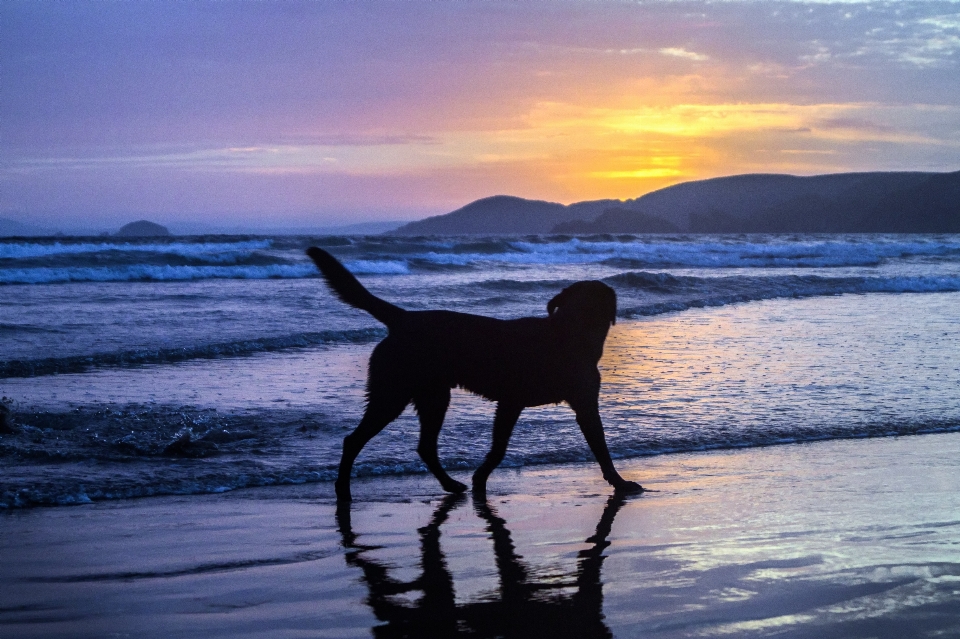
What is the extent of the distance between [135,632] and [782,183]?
11324 centimetres

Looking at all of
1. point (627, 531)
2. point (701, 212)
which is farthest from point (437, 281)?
point (701, 212)

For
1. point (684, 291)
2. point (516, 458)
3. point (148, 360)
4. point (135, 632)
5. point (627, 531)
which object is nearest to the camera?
point (135, 632)

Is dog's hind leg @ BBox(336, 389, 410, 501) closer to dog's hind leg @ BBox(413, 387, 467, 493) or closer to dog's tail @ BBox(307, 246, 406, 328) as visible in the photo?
dog's hind leg @ BBox(413, 387, 467, 493)

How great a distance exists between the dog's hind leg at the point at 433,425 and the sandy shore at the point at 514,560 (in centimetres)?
14

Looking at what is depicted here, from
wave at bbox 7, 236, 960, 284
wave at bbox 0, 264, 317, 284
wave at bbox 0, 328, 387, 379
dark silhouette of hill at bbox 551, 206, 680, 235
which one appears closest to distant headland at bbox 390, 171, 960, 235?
dark silhouette of hill at bbox 551, 206, 680, 235

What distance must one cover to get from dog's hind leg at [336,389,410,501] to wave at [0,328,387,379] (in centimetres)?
569

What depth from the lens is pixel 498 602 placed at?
11.4 feet

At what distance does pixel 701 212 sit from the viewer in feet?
305

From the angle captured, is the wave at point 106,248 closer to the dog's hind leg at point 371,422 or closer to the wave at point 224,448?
the wave at point 224,448

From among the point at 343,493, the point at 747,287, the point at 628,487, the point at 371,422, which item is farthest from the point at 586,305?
the point at 747,287

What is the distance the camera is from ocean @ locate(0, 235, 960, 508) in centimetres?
639

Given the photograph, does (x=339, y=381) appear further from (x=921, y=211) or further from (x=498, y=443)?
(x=921, y=211)

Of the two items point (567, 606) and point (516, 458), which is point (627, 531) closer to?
point (567, 606)

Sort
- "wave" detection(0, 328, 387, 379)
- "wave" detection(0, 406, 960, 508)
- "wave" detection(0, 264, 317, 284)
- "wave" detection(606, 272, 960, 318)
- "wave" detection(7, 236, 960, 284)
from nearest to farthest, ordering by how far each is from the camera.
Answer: "wave" detection(0, 406, 960, 508) → "wave" detection(0, 328, 387, 379) → "wave" detection(606, 272, 960, 318) → "wave" detection(0, 264, 317, 284) → "wave" detection(7, 236, 960, 284)
